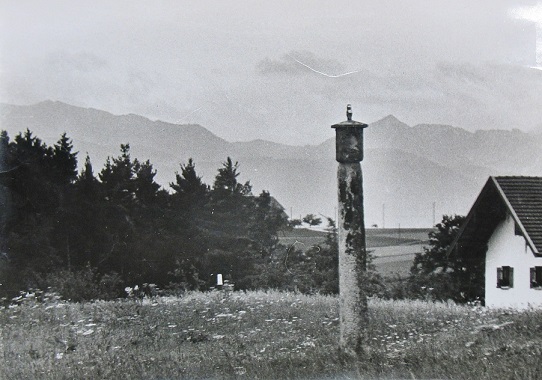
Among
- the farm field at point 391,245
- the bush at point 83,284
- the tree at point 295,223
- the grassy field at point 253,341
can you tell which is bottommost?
the grassy field at point 253,341

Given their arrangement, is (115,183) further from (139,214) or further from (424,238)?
(424,238)

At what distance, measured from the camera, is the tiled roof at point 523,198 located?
18375mm

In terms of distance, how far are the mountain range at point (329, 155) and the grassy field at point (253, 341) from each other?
2639mm

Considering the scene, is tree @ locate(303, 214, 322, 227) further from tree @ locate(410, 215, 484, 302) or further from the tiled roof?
tree @ locate(410, 215, 484, 302)

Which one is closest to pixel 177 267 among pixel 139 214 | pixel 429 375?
pixel 139 214

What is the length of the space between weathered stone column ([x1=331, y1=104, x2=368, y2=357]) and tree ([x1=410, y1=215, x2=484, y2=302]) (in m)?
13.4

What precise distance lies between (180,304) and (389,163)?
565 centimetres

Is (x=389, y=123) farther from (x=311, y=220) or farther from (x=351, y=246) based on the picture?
(x=311, y=220)

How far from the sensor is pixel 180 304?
47.3ft

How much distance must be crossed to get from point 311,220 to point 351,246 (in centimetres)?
978

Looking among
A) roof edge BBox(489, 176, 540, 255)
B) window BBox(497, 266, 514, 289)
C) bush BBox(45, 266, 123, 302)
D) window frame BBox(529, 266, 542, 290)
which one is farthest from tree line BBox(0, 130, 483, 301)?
roof edge BBox(489, 176, 540, 255)

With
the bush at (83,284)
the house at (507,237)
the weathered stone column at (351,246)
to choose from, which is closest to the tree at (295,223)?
the house at (507,237)

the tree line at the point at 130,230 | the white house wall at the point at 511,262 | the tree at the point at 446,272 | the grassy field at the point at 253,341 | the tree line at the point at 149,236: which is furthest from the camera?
the tree at the point at 446,272

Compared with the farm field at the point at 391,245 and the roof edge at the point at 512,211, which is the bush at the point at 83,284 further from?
the roof edge at the point at 512,211
